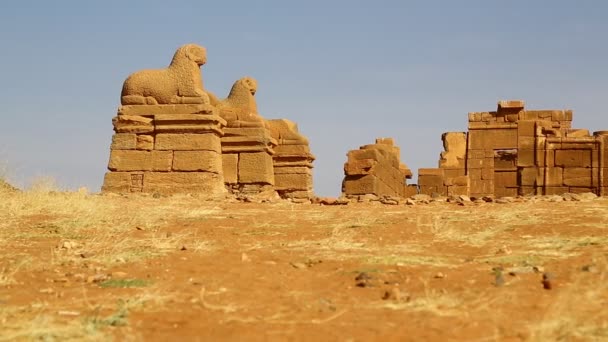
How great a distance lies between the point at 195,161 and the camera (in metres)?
14.7

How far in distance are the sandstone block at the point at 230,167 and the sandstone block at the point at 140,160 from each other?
61.0 inches

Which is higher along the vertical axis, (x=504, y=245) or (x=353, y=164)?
(x=353, y=164)

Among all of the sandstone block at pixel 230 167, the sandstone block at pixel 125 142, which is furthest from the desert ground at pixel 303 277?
the sandstone block at pixel 230 167

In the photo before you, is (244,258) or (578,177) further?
(578,177)

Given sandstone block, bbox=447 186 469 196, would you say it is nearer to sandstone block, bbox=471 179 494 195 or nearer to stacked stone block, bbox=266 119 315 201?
sandstone block, bbox=471 179 494 195

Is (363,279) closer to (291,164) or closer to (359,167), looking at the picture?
(359,167)

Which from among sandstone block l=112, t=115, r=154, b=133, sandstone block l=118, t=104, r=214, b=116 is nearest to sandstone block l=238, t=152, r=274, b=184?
sandstone block l=118, t=104, r=214, b=116

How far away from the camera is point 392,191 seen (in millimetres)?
19797

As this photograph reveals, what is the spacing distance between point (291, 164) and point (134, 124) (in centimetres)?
434

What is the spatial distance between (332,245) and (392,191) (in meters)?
13.1

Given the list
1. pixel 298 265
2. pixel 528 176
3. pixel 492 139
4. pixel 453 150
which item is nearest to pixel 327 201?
pixel 298 265

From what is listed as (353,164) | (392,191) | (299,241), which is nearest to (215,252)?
(299,241)

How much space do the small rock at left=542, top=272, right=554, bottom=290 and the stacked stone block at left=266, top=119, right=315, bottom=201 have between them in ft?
41.3

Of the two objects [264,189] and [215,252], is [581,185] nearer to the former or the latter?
[264,189]
